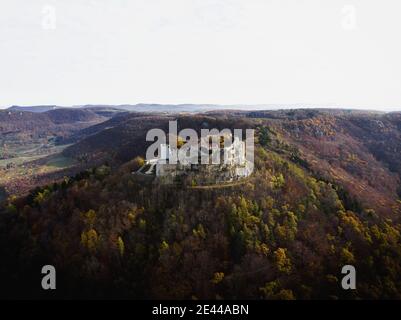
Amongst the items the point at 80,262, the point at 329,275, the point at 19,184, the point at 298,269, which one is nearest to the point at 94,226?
the point at 80,262

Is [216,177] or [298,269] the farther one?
[216,177]

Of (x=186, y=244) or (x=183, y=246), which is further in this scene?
(x=186, y=244)

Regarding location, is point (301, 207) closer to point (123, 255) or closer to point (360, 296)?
point (360, 296)

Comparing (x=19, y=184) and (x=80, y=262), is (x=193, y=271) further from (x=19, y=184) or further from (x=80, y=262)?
(x=19, y=184)

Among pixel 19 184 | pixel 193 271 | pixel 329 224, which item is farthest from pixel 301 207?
pixel 19 184

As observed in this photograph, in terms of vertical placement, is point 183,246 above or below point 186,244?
below

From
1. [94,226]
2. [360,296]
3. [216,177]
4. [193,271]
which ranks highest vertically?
[216,177]
